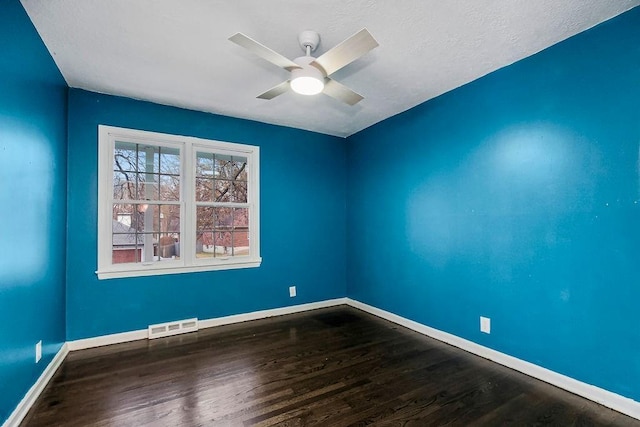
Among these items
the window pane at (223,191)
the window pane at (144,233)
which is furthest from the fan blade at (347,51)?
the window pane at (144,233)

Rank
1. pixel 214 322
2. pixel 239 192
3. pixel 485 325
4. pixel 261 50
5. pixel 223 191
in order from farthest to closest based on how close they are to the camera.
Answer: pixel 239 192 < pixel 223 191 < pixel 214 322 < pixel 485 325 < pixel 261 50

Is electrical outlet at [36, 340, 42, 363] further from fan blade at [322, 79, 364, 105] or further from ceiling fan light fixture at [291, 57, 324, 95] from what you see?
fan blade at [322, 79, 364, 105]

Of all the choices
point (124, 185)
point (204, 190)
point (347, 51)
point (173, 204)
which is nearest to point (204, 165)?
point (204, 190)

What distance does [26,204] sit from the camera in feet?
6.42

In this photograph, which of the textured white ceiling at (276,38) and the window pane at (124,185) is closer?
the textured white ceiling at (276,38)

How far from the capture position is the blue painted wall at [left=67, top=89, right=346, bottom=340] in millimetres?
2963

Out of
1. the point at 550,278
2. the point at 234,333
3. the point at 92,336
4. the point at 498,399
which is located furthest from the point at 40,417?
the point at 550,278

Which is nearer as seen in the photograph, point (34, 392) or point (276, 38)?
point (34, 392)

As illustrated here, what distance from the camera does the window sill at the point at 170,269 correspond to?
3054 mm

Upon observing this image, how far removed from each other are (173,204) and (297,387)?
2.42 metres

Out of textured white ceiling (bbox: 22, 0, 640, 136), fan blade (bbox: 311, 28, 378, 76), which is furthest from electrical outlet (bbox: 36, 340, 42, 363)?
fan blade (bbox: 311, 28, 378, 76)

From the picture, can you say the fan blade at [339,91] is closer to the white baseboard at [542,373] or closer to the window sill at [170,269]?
the window sill at [170,269]

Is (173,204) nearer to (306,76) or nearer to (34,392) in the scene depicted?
(34,392)

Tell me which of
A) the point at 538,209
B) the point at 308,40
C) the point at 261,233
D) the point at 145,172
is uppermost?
the point at 308,40
